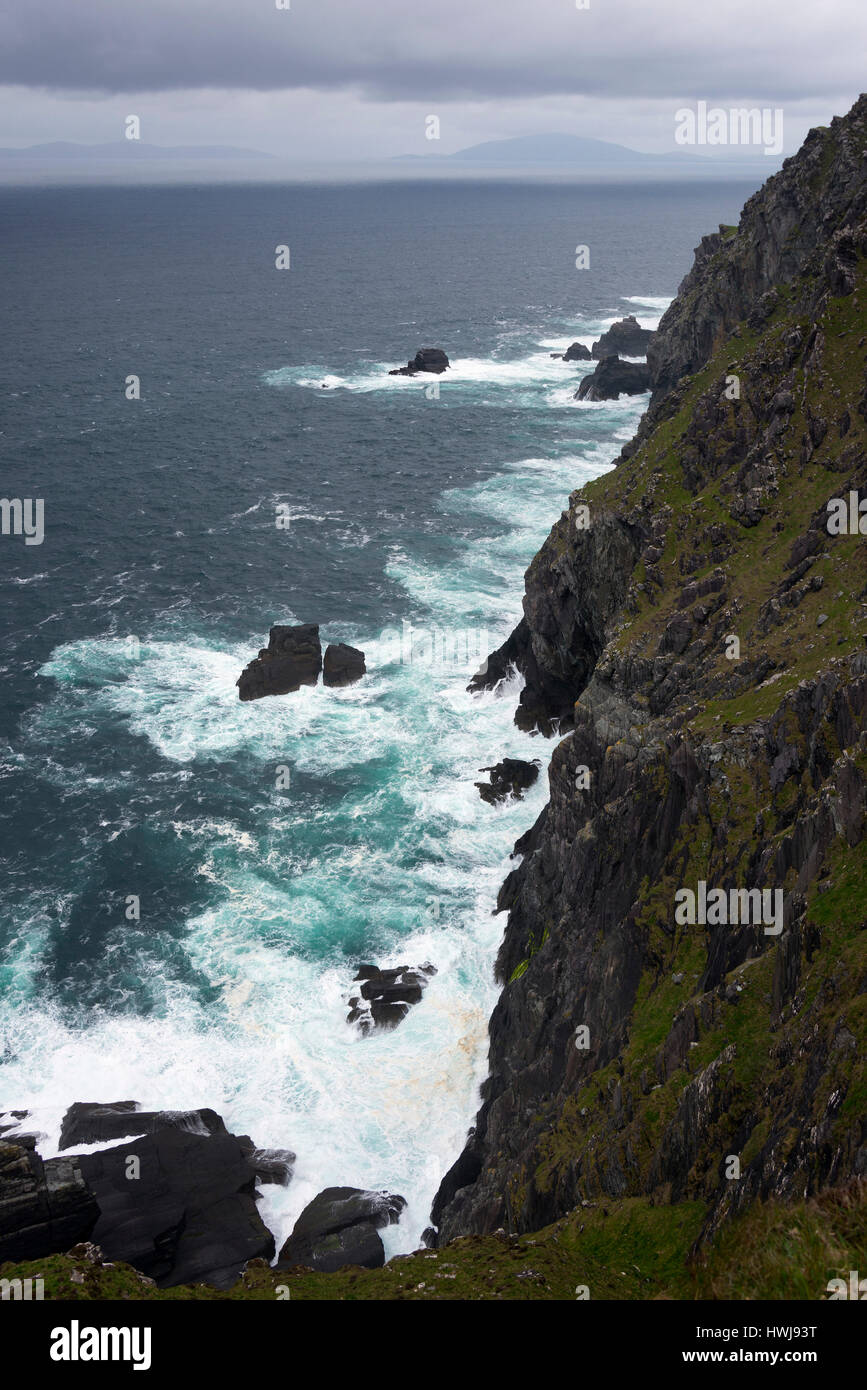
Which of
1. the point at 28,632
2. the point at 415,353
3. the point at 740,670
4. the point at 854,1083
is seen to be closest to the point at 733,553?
the point at 740,670

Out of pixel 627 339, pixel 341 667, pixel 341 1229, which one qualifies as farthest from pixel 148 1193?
pixel 627 339

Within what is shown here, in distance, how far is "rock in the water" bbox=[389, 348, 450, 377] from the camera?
168m

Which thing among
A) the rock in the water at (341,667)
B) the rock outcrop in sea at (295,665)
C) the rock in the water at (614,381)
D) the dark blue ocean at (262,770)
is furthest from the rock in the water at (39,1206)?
the rock in the water at (614,381)

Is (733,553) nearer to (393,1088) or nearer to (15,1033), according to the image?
(393,1088)

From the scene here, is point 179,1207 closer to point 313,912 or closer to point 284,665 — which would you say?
point 313,912

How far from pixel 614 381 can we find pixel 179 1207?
132 metres

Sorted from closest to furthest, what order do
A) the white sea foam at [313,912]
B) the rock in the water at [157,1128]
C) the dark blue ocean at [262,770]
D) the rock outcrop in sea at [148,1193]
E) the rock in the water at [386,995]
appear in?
the rock outcrop in sea at [148,1193] < the rock in the water at [157,1128] < the white sea foam at [313,912] < the dark blue ocean at [262,770] < the rock in the water at [386,995]

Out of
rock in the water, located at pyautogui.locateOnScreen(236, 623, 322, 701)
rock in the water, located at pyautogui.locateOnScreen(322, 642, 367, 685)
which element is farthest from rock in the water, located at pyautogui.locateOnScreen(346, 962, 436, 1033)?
rock in the water, located at pyautogui.locateOnScreen(322, 642, 367, 685)

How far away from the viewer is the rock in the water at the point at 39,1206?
3866 cm

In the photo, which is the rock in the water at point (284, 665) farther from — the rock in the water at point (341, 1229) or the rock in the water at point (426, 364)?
the rock in the water at point (426, 364)

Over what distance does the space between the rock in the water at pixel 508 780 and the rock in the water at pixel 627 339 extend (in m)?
115

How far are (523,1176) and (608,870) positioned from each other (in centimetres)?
1345

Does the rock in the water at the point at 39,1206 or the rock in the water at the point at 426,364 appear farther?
the rock in the water at the point at 426,364

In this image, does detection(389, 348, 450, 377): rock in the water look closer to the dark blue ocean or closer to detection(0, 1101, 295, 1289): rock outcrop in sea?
the dark blue ocean
